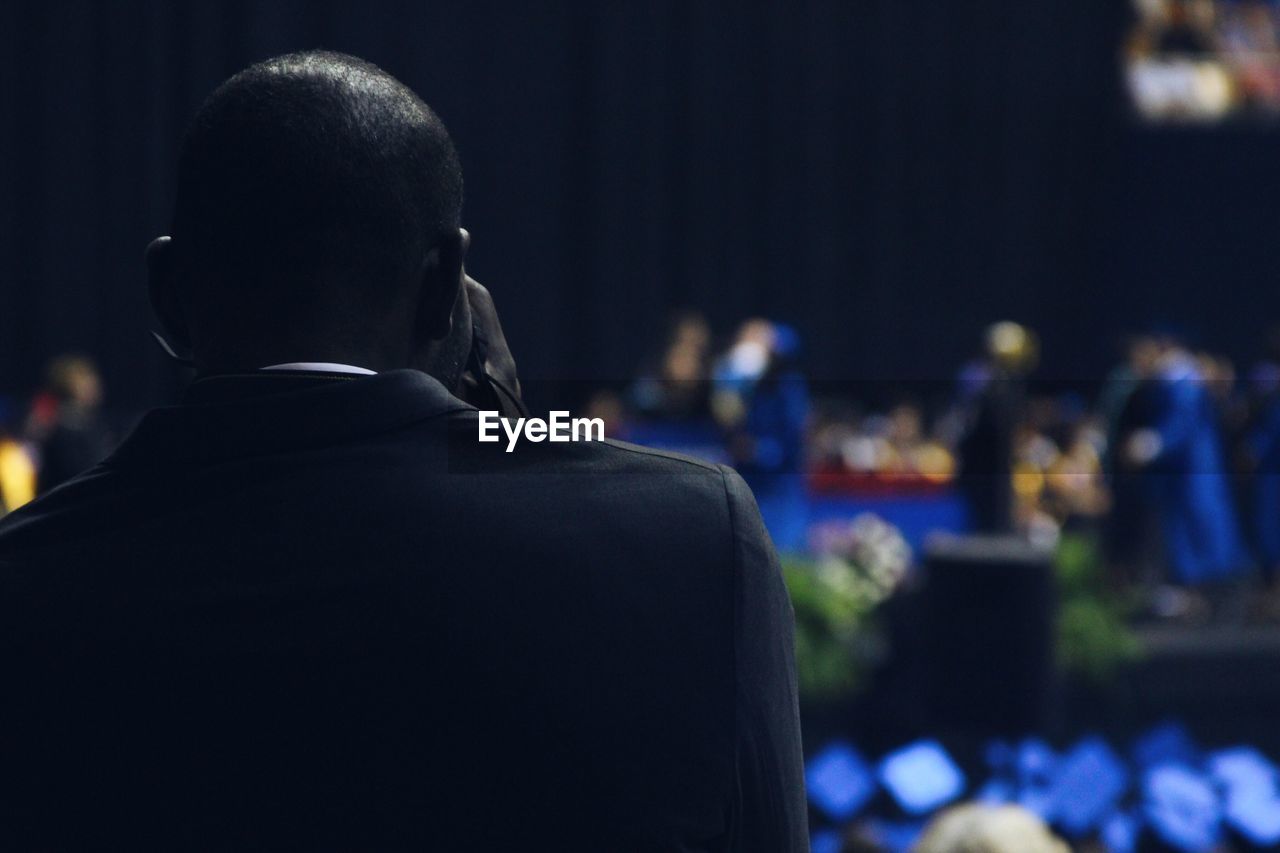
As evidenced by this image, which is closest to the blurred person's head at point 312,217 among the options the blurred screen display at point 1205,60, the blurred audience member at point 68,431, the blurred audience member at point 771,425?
the blurred audience member at point 68,431

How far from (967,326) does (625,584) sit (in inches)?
476

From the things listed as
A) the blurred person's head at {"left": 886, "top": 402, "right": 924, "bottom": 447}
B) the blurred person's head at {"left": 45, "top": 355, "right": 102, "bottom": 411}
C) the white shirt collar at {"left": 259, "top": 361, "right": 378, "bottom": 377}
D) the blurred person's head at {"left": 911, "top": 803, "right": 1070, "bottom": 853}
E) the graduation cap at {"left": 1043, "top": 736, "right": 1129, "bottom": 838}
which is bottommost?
the blurred person's head at {"left": 886, "top": 402, "right": 924, "bottom": 447}

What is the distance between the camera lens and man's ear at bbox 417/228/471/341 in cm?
76

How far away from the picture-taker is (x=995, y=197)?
41.5 feet

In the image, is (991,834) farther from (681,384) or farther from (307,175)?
(681,384)

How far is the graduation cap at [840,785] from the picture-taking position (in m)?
3.27

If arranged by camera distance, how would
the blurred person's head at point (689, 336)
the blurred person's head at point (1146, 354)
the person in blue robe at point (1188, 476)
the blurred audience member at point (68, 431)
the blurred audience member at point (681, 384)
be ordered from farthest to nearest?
1. the blurred person's head at point (689, 336)
2. the blurred audience member at point (681, 384)
3. the blurred person's head at point (1146, 354)
4. the person in blue robe at point (1188, 476)
5. the blurred audience member at point (68, 431)

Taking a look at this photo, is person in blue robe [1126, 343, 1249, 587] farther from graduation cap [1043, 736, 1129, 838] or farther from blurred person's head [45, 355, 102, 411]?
blurred person's head [45, 355, 102, 411]

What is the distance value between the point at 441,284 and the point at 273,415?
0.10 metres

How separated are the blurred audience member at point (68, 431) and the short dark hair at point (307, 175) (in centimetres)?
504

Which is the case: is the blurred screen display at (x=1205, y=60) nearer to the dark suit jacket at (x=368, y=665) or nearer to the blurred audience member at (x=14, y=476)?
the blurred audience member at (x=14, y=476)

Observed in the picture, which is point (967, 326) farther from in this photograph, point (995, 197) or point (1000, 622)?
point (1000, 622)

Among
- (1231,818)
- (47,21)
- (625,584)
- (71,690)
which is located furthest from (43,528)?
(47,21)

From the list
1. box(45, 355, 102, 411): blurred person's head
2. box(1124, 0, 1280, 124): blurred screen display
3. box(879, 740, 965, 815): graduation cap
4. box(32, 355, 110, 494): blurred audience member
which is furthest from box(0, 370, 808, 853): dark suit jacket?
box(1124, 0, 1280, 124): blurred screen display
